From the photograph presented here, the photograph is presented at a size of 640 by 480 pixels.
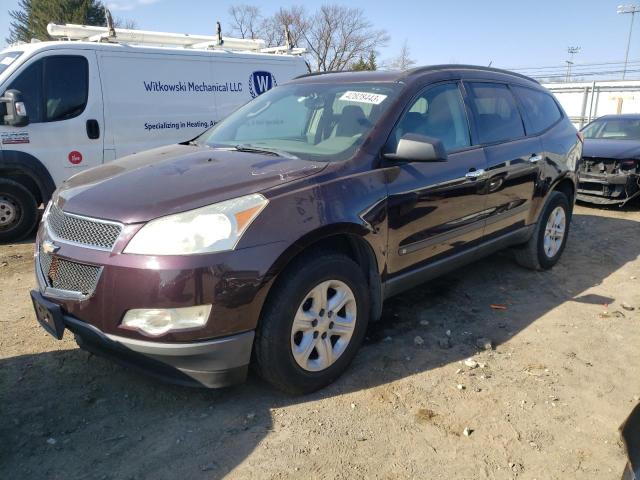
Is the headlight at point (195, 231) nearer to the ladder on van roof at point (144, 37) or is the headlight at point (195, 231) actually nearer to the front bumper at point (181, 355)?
the front bumper at point (181, 355)

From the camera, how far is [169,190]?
8.61 ft

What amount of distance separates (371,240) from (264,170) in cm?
76

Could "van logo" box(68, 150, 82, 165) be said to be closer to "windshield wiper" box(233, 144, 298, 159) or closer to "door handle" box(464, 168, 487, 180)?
"windshield wiper" box(233, 144, 298, 159)

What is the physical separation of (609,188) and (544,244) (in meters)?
4.04

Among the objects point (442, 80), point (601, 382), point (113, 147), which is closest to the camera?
point (601, 382)

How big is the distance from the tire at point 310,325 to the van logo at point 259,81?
5794 millimetres

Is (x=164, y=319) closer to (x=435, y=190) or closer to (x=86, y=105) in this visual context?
(x=435, y=190)

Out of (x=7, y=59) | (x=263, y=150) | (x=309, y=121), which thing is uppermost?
(x=7, y=59)

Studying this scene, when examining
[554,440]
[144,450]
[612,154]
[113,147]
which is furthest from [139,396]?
[612,154]

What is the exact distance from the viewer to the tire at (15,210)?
6.00 m

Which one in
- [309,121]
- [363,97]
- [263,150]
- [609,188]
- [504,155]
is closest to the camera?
[263,150]

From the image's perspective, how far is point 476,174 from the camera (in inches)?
149

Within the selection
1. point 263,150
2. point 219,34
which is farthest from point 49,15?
point 263,150

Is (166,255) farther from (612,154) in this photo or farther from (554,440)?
(612,154)
